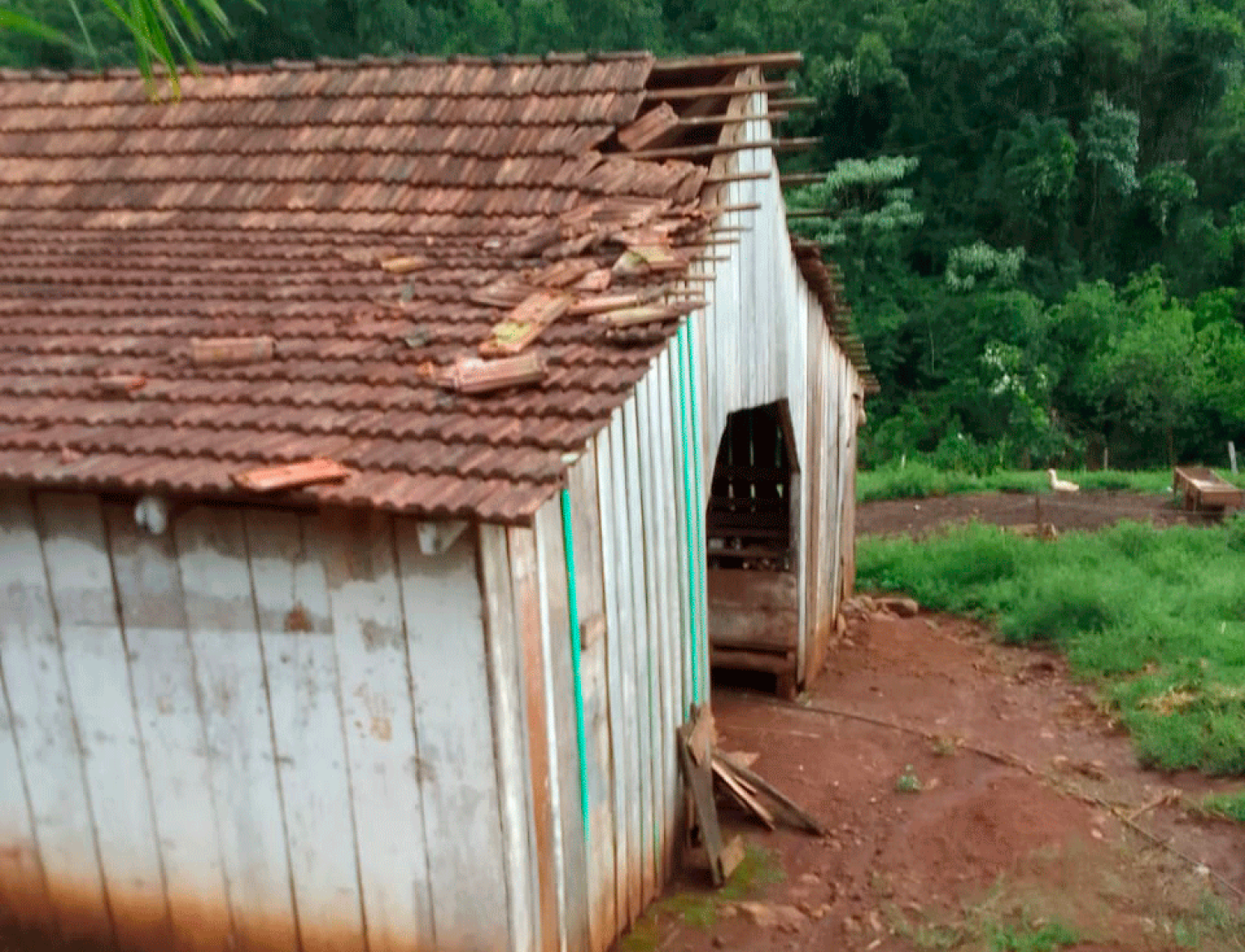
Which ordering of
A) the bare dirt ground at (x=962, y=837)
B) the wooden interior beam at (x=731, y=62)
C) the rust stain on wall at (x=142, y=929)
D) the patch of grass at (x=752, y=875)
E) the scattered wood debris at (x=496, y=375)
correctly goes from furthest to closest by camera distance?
the wooden interior beam at (x=731, y=62) < the patch of grass at (x=752, y=875) < the bare dirt ground at (x=962, y=837) < the rust stain on wall at (x=142, y=929) < the scattered wood debris at (x=496, y=375)

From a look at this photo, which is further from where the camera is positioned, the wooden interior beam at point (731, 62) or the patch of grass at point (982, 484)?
the patch of grass at point (982, 484)

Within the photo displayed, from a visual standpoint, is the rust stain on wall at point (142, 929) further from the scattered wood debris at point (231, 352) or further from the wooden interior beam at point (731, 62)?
the wooden interior beam at point (731, 62)

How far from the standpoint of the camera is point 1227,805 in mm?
7605

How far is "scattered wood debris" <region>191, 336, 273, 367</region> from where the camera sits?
4980 millimetres

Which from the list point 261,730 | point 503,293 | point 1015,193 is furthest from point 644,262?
point 1015,193

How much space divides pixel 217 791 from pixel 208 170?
4.31 m

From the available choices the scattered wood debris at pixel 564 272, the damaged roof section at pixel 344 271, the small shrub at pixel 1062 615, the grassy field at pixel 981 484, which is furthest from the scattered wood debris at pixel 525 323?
the grassy field at pixel 981 484

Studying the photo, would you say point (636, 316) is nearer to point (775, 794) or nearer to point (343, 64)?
point (775, 794)

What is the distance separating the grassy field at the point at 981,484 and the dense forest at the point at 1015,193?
338cm

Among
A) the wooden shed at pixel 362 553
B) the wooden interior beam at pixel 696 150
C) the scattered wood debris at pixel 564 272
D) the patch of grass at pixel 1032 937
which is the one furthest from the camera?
the wooden interior beam at pixel 696 150

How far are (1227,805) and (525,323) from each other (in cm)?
597

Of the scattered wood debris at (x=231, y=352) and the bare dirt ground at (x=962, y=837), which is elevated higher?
the scattered wood debris at (x=231, y=352)

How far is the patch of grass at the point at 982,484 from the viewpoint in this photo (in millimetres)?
20031

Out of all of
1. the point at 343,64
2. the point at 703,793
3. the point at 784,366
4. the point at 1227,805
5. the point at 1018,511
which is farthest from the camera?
the point at 1018,511
